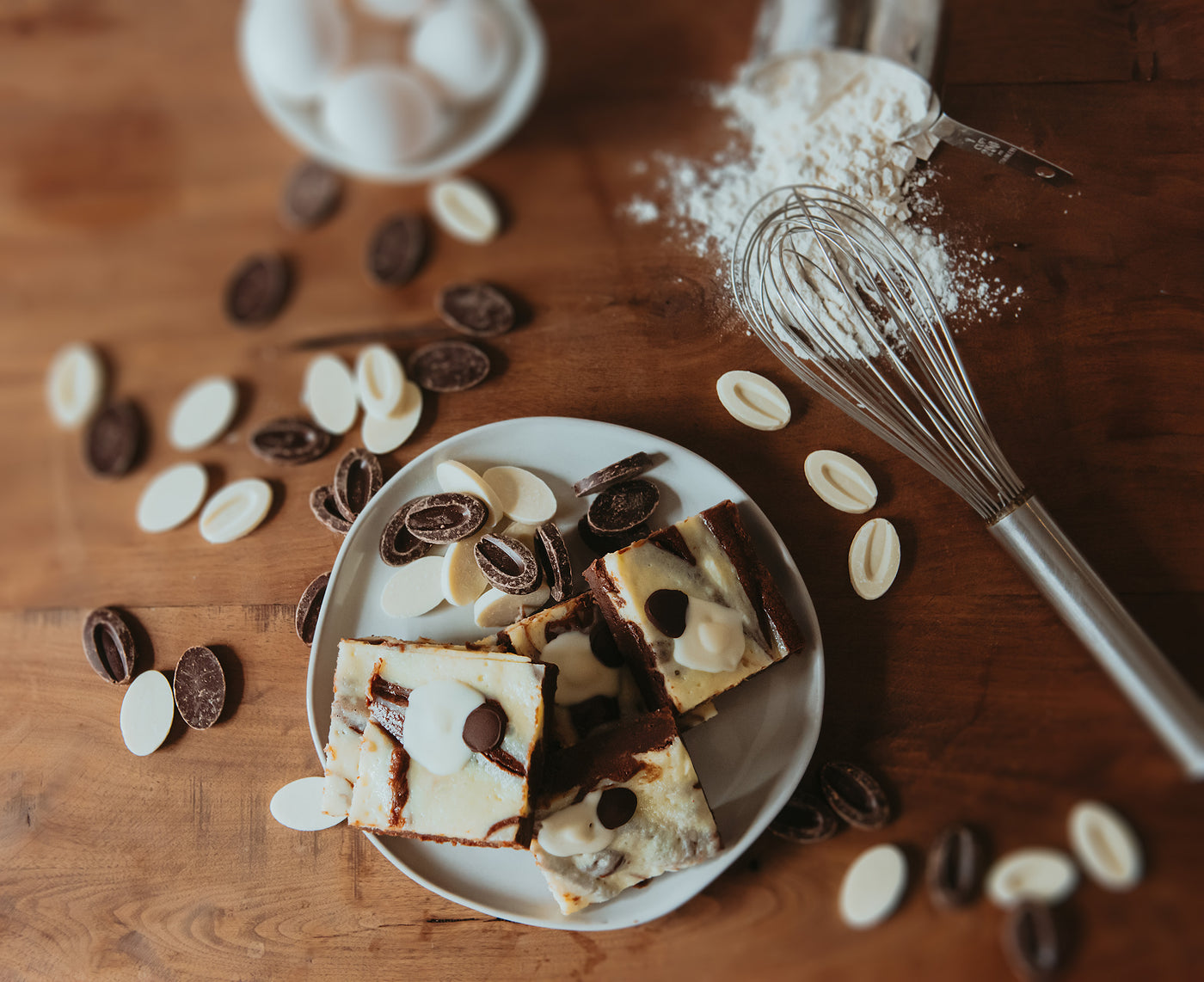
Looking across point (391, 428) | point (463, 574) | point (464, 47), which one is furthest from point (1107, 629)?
point (464, 47)

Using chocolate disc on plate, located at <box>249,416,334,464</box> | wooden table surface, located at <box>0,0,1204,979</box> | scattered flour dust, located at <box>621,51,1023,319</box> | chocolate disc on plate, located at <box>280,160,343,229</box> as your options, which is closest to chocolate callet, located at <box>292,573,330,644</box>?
wooden table surface, located at <box>0,0,1204,979</box>

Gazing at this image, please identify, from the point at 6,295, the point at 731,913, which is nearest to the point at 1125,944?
the point at 731,913

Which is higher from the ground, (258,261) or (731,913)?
(258,261)

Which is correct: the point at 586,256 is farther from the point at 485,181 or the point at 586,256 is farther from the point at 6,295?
the point at 6,295

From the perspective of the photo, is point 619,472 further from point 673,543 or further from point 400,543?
point 400,543

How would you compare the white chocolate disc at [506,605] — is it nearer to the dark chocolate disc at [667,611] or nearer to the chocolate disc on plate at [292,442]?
the dark chocolate disc at [667,611]
